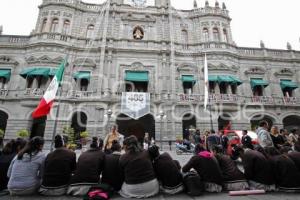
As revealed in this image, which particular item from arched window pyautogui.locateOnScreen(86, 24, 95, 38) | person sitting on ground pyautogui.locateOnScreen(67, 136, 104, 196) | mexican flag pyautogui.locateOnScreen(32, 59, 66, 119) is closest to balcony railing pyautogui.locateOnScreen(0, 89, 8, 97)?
arched window pyautogui.locateOnScreen(86, 24, 95, 38)

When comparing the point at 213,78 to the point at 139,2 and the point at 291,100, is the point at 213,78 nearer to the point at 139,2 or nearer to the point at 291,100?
the point at 291,100

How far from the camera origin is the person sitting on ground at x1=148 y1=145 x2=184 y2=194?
14.9 feet

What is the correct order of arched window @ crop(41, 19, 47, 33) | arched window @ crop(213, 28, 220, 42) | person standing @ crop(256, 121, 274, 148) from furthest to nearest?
1. arched window @ crop(213, 28, 220, 42)
2. arched window @ crop(41, 19, 47, 33)
3. person standing @ crop(256, 121, 274, 148)

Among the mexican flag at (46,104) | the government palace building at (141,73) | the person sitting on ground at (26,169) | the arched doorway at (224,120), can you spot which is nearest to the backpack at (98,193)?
the person sitting on ground at (26,169)

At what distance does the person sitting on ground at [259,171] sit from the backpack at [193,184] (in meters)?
1.33

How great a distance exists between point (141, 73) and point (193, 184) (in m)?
15.0

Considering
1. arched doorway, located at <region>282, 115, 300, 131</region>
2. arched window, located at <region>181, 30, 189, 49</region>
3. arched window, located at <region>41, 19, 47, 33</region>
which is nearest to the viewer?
arched window, located at <region>41, 19, 47, 33</region>

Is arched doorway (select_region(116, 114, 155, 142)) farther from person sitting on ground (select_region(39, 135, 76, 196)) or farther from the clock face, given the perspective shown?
person sitting on ground (select_region(39, 135, 76, 196))

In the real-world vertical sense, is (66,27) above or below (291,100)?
above

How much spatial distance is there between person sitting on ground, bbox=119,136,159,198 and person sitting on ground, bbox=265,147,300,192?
302cm

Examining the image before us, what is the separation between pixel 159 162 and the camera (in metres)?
4.61

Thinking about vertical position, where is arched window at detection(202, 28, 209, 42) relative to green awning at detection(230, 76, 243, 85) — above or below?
above

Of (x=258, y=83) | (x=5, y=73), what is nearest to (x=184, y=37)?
(x=258, y=83)

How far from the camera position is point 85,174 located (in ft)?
14.3
